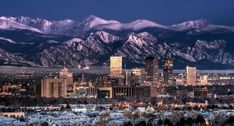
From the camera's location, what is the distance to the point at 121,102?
5536 inches

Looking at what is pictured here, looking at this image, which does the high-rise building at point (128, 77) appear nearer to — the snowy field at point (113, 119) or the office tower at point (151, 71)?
the office tower at point (151, 71)

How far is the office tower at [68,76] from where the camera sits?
157500mm

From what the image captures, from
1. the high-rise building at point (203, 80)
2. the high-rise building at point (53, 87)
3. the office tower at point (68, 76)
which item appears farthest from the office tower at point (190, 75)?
the high-rise building at point (53, 87)

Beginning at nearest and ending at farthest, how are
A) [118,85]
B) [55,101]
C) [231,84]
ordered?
[55,101] < [118,85] < [231,84]

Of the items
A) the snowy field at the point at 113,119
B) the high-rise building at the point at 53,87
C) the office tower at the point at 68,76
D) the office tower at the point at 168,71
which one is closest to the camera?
the snowy field at the point at 113,119

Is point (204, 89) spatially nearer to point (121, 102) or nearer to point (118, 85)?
point (118, 85)

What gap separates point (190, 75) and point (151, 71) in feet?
43.0

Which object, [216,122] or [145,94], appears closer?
[216,122]

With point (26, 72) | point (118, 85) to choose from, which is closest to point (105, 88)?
point (118, 85)

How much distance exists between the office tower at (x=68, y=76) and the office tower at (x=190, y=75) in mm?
24326

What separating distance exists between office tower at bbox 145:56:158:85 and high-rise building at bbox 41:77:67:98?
17547mm

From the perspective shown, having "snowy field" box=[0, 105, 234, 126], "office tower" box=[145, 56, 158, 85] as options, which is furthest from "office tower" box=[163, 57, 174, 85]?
"snowy field" box=[0, 105, 234, 126]

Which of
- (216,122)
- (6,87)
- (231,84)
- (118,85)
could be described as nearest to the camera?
(216,122)

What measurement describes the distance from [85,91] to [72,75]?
15.9 meters
